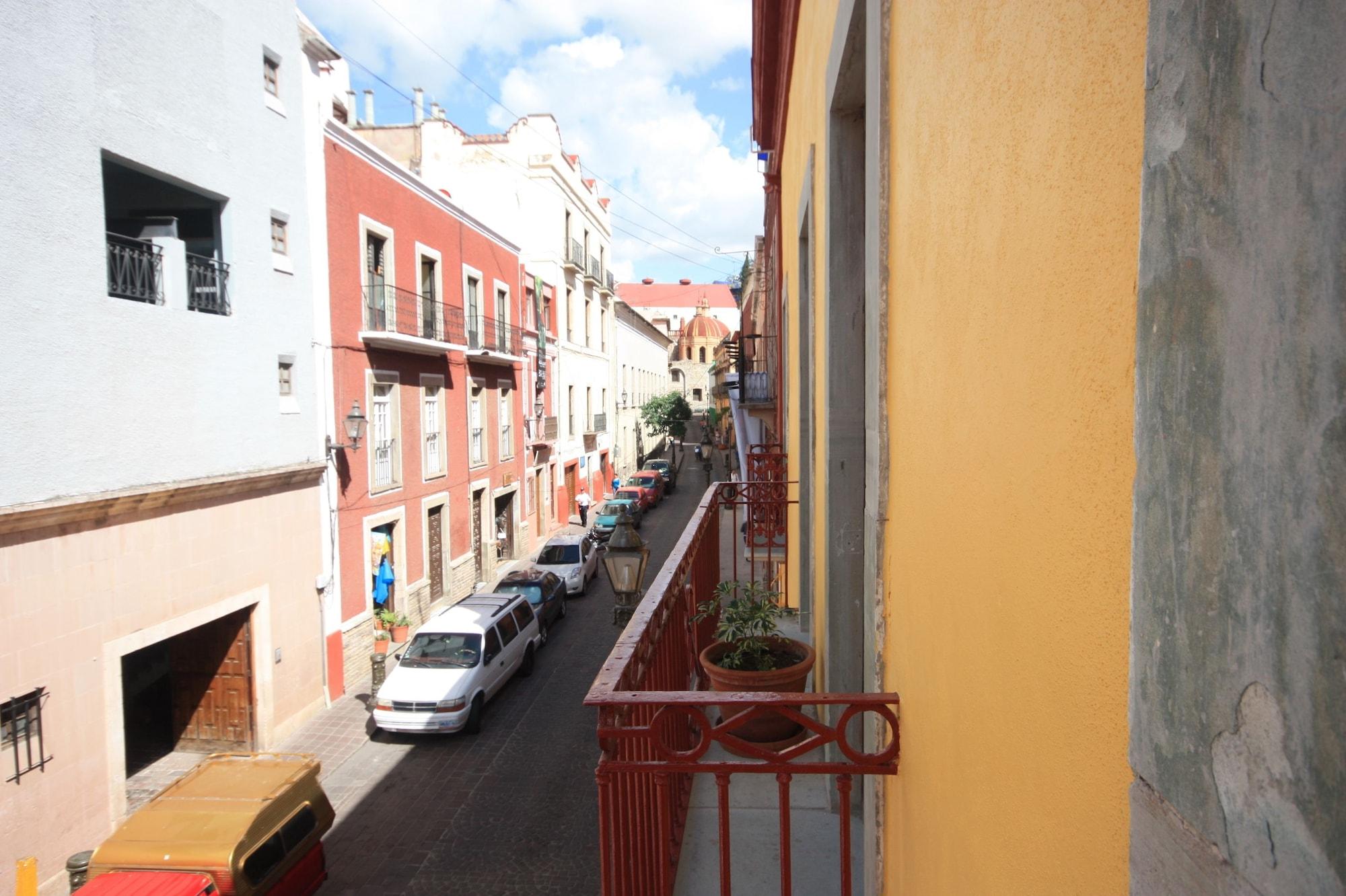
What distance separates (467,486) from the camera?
64.2 ft

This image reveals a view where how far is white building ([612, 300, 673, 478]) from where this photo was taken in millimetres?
39000

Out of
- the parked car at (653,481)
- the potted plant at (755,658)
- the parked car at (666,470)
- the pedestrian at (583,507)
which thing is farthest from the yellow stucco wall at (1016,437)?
the parked car at (666,470)

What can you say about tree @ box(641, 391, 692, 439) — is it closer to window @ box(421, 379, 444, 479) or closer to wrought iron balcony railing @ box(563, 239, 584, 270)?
wrought iron balcony railing @ box(563, 239, 584, 270)

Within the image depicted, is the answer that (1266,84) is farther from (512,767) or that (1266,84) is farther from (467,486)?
(467,486)

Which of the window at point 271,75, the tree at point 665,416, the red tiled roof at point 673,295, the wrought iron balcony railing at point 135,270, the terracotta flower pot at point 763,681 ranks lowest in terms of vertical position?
the terracotta flower pot at point 763,681

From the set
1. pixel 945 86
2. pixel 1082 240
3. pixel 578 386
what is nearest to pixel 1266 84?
pixel 1082 240

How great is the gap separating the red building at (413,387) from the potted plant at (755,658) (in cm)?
1061

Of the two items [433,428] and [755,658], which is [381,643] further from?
[755,658]

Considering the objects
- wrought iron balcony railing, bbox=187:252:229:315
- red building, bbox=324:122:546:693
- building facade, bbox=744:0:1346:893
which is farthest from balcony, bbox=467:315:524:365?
building facade, bbox=744:0:1346:893

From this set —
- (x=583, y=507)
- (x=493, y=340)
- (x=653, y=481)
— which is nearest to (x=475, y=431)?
(x=493, y=340)

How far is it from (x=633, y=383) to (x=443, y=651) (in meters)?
31.4

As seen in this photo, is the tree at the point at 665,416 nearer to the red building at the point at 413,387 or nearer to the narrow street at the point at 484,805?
the red building at the point at 413,387

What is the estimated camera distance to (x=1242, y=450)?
0.72m

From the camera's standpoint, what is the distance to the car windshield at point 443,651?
11977 millimetres
